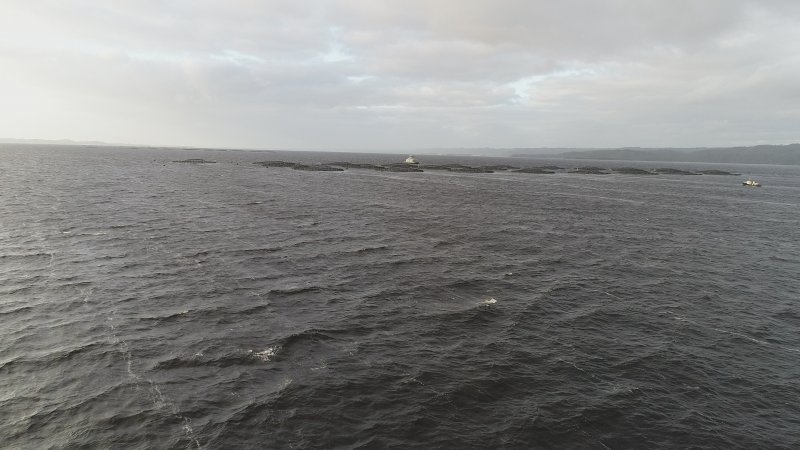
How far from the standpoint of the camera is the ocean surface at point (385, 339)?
2005cm

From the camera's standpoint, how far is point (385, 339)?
28.5 m

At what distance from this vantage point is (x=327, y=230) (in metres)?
62.2

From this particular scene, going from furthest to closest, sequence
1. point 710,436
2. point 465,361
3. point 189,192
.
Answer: point 189,192 → point 465,361 → point 710,436

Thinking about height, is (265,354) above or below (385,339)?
above

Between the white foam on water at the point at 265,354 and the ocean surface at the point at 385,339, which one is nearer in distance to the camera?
the ocean surface at the point at 385,339

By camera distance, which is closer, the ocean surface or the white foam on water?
the ocean surface

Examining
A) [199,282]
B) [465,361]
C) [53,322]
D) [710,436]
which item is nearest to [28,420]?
[53,322]

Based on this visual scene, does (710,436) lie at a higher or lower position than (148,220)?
lower

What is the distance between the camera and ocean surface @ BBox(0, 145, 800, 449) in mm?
20047

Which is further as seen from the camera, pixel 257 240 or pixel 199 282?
Result: pixel 257 240

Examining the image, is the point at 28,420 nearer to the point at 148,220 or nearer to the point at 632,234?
the point at 148,220

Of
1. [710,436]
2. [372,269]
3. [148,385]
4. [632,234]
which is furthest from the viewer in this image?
[632,234]

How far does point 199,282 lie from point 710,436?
1501 inches

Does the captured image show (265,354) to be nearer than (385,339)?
Yes
